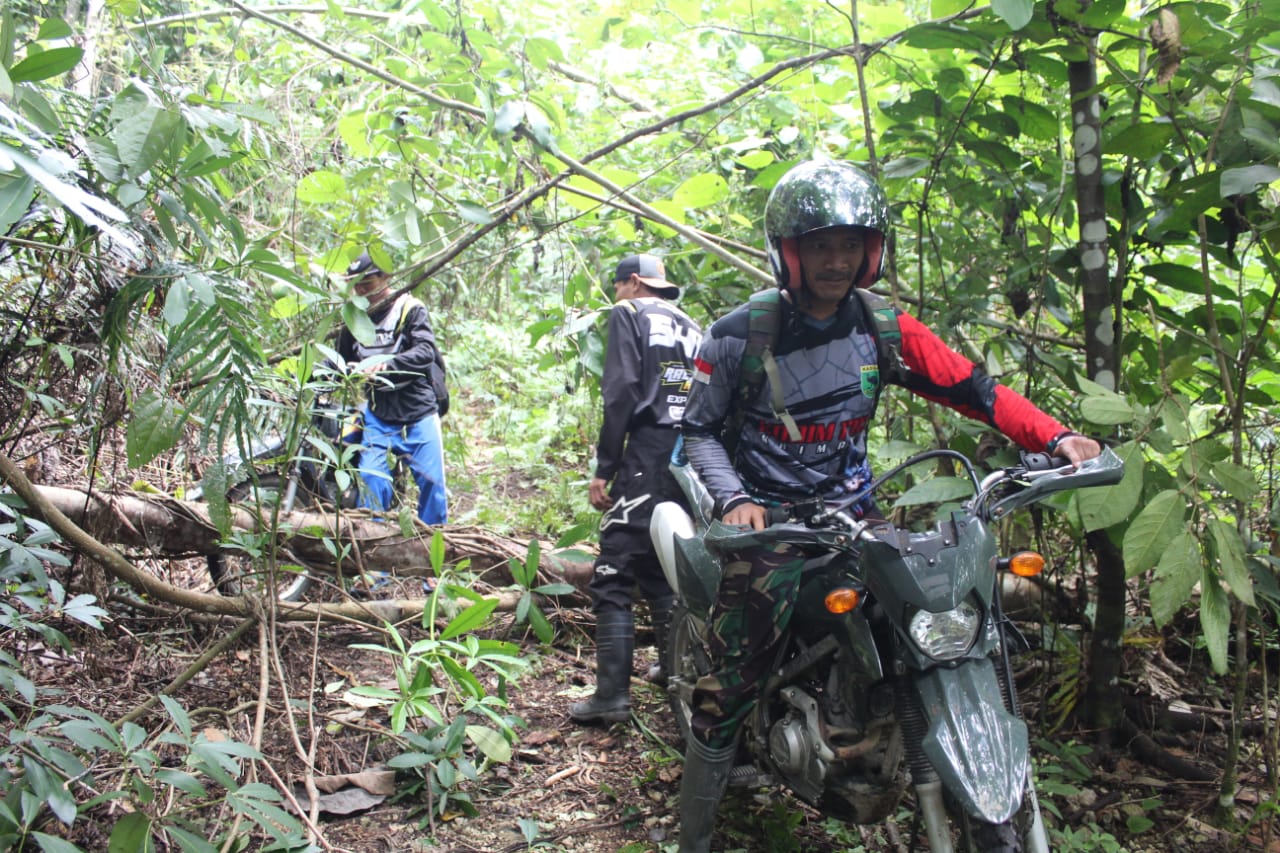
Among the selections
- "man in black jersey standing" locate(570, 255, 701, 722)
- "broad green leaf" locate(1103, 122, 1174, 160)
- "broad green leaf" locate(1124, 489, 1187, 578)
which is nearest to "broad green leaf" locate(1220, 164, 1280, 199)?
A: "broad green leaf" locate(1103, 122, 1174, 160)

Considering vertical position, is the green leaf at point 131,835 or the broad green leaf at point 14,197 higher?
the broad green leaf at point 14,197

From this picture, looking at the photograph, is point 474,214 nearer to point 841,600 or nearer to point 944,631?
point 841,600

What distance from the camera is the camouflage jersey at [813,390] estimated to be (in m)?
3.00

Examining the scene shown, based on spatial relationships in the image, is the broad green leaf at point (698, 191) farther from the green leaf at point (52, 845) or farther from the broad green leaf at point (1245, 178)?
the green leaf at point (52, 845)

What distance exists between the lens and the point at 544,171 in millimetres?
4762

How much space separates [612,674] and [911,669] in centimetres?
214

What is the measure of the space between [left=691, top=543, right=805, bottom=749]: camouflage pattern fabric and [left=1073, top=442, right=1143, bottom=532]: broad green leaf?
89 cm

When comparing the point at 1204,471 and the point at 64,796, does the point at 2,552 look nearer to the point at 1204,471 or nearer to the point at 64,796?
the point at 64,796

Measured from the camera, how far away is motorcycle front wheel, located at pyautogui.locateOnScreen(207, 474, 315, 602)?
146 inches

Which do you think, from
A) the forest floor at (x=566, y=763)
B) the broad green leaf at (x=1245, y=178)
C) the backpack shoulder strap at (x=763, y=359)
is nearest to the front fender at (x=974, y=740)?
the backpack shoulder strap at (x=763, y=359)

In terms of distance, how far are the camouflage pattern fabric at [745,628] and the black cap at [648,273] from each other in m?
2.15

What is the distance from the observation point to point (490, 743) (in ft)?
11.5

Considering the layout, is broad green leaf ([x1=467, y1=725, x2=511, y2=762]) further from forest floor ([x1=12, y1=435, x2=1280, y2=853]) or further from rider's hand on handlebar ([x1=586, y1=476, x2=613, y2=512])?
rider's hand on handlebar ([x1=586, y1=476, x2=613, y2=512])

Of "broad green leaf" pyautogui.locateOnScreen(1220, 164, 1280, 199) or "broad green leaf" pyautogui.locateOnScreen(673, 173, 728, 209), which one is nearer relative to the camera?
"broad green leaf" pyautogui.locateOnScreen(1220, 164, 1280, 199)
